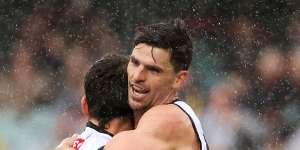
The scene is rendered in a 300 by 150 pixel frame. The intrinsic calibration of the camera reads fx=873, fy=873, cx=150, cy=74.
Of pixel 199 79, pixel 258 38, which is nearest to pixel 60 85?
pixel 199 79

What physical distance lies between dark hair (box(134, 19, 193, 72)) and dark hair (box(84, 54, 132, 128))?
21 cm

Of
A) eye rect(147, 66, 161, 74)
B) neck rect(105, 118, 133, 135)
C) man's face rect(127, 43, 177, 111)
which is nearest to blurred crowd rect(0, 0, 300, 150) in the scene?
neck rect(105, 118, 133, 135)

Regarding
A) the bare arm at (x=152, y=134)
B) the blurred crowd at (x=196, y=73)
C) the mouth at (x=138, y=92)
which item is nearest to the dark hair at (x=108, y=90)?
the mouth at (x=138, y=92)

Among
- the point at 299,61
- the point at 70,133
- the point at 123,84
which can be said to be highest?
the point at 123,84

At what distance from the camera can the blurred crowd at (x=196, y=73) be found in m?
7.70

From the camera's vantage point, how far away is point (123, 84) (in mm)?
4445

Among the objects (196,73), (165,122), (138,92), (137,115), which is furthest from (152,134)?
(196,73)

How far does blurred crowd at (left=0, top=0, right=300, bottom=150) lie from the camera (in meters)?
7.70

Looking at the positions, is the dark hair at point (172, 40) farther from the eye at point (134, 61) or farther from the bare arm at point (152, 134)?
the bare arm at point (152, 134)

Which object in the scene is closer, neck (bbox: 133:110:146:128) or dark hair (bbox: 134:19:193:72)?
dark hair (bbox: 134:19:193:72)

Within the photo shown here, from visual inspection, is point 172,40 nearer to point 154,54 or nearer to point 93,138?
point 154,54

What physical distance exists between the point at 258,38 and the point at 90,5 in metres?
1.69

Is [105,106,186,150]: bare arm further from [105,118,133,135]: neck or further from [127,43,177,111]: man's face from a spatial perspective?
[105,118,133,135]: neck

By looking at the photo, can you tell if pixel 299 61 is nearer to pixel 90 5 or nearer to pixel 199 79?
pixel 199 79
